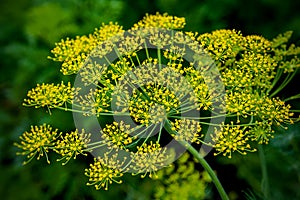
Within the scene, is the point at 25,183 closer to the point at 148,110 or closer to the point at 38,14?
the point at 38,14

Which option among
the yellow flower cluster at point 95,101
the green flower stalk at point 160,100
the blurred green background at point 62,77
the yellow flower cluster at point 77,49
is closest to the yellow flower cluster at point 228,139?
the green flower stalk at point 160,100

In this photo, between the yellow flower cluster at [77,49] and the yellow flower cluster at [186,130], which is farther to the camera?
the yellow flower cluster at [77,49]

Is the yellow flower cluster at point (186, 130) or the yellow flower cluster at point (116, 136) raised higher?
the yellow flower cluster at point (116, 136)

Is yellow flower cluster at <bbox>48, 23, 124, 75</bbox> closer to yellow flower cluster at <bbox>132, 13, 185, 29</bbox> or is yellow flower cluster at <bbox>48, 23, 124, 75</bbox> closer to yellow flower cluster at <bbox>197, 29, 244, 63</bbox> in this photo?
yellow flower cluster at <bbox>132, 13, 185, 29</bbox>

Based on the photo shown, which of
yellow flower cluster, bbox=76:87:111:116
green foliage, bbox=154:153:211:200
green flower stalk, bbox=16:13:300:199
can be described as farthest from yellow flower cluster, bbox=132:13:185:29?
green foliage, bbox=154:153:211:200

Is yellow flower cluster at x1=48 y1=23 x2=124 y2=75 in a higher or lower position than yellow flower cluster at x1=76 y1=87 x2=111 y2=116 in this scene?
higher

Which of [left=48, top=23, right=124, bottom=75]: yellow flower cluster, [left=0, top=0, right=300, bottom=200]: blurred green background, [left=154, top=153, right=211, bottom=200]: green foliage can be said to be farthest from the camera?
[left=0, top=0, right=300, bottom=200]: blurred green background

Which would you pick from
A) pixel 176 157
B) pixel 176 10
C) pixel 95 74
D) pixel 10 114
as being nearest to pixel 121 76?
pixel 95 74

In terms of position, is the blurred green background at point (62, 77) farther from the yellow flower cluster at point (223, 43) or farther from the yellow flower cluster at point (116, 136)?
the yellow flower cluster at point (116, 136)
